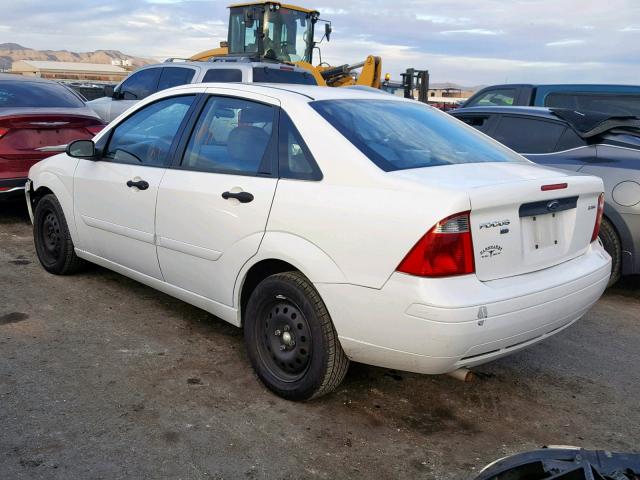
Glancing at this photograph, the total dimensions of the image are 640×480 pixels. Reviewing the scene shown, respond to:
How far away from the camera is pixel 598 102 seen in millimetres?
7867

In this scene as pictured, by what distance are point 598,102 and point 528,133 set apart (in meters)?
2.27

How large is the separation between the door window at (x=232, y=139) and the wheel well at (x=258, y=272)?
19.9 inches

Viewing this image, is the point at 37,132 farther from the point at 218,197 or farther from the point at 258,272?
the point at 258,272

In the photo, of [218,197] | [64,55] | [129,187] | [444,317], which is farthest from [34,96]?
[64,55]

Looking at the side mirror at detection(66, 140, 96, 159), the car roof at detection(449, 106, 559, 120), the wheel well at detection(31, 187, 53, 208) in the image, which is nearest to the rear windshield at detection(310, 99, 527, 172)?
the side mirror at detection(66, 140, 96, 159)

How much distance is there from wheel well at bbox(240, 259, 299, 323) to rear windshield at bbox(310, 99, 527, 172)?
747 millimetres

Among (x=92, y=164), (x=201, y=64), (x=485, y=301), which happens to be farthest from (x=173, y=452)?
(x=201, y=64)

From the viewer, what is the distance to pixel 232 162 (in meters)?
3.73

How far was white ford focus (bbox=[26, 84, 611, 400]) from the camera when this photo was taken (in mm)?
2834

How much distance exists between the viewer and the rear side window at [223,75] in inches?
363

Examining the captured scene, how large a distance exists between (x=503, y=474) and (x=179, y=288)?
8.85ft

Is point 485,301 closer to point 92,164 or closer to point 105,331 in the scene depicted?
point 105,331

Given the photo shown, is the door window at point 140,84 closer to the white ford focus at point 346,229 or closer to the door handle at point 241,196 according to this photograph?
the white ford focus at point 346,229

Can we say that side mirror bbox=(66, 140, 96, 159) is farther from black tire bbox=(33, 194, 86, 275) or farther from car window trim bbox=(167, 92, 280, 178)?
car window trim bbox=(167, 92, 280, 178)
